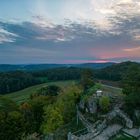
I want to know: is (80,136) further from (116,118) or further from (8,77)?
(8,77)

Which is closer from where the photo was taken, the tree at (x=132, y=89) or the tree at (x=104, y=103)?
the tree at (x=132, y=89)

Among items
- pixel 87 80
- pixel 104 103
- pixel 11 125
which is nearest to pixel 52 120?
pixel 11 125

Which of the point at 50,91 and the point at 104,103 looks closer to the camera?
the point at 104,103

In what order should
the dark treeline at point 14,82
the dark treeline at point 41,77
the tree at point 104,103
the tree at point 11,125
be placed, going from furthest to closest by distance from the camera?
the dark treeline at point 14,82 → the dark treeline at point 41,77 → the tree at point 11,125 → the tree at point 104,103

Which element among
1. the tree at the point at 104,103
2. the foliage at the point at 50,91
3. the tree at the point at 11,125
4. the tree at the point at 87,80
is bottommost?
the tree at the point at 11,125

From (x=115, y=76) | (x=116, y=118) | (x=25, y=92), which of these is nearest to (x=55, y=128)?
(x=116, y=118)

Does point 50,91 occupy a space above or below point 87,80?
below

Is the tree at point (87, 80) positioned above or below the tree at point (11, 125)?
above

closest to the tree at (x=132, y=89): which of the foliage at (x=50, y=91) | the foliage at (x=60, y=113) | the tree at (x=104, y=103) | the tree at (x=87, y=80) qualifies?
the tree at (x=104, y=103)

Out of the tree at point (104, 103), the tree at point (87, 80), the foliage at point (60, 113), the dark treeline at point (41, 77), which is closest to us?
the tree at point (104, 103)

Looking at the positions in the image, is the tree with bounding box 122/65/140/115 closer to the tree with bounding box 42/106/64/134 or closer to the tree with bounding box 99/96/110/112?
the tree with bounding box 99/96/110/112

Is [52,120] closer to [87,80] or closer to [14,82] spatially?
[87,80]

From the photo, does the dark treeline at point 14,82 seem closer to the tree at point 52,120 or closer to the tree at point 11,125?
the tree at point 11,125

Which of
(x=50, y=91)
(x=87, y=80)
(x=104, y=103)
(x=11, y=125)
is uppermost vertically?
(x=87, y=80)
